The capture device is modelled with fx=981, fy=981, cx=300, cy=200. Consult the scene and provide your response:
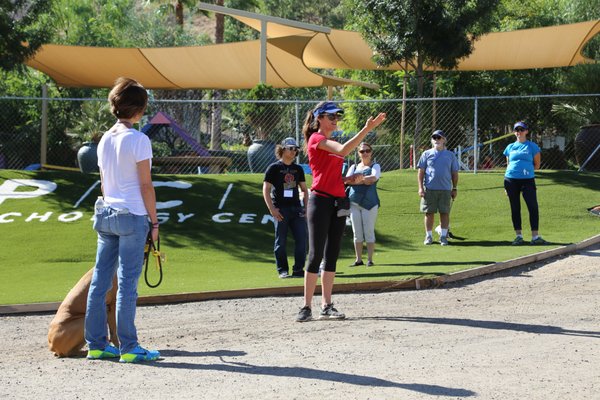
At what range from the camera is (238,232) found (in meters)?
16.5

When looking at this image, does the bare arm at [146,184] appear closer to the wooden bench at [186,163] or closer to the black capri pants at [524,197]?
the black capri pants at [524,197]

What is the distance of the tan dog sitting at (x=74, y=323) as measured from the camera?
7496mm

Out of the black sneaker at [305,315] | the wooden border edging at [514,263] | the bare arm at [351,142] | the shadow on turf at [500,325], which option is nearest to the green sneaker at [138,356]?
the black sneaker at [305,315]

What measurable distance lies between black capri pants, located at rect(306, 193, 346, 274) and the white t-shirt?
80.8 inches

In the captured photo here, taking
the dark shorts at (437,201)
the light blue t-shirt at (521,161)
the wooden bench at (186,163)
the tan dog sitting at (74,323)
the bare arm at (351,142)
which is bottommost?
the tan dog sitting at (74,323)

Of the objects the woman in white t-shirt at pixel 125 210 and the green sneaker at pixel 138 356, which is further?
the green sneaker at pixel 138 356

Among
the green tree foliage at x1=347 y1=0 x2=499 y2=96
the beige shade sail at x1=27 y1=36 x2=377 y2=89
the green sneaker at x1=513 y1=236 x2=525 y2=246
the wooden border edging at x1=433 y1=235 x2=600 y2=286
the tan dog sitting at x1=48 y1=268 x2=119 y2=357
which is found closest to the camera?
the tan dog sitting at x1=48 y1=268 x2=119 y2=357

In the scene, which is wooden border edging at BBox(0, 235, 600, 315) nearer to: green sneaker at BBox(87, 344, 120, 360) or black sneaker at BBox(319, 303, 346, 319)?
black sneaker at BBox(319, 303, 346, 319)

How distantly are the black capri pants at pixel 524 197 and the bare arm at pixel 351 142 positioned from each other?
698cm

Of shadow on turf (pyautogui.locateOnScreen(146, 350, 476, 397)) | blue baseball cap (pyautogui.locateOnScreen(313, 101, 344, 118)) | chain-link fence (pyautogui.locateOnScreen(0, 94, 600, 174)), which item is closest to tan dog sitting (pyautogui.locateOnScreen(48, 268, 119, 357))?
shadow on turf (pyautogui.locateOnScreen(146, 350, 476, 397))

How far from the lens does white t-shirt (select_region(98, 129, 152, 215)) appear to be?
6902 mm

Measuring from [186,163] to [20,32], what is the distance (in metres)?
4.73

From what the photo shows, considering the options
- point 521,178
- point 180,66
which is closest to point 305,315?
point 521,178

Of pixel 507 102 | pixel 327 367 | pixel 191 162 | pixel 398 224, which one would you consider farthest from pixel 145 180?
pixel 507 102
